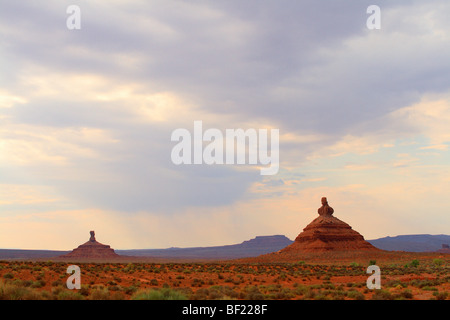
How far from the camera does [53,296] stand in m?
17.3

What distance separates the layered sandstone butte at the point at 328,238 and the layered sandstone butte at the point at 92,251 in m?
108

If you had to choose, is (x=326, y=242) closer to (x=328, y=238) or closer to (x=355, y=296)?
(x=328, y=238)

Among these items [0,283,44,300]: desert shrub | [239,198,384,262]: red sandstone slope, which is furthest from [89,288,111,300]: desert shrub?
[239,198,384,262]: red sandstone slope

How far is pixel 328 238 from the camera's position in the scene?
103312 mm

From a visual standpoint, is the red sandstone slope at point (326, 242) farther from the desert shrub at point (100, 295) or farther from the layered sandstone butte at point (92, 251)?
the layered sandstone butte at point (92, 251)

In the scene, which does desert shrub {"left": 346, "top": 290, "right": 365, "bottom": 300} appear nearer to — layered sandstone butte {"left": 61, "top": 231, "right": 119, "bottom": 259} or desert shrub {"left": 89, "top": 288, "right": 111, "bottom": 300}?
desert shrub {"left": 89, "top": 288, "right": 111, "bottom": 300}

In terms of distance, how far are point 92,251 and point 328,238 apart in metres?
126

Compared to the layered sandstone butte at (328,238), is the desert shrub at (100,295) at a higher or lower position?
higher

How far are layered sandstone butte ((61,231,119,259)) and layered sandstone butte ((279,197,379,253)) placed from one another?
355ft

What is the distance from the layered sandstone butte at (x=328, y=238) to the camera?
328 feet

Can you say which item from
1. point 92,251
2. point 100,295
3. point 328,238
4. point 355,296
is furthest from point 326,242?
point 92,251

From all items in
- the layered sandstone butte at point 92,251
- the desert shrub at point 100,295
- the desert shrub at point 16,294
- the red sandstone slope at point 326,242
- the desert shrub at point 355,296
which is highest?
the desert shrub at point 16,294

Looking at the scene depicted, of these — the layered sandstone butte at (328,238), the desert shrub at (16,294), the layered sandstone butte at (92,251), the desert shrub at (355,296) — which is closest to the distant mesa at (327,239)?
the layered sandstone butte at (328,238)
